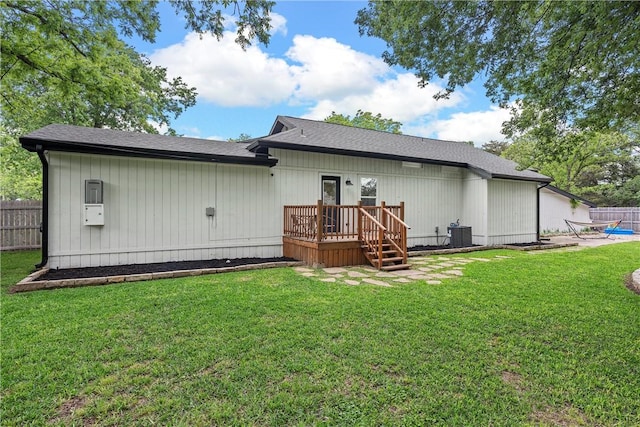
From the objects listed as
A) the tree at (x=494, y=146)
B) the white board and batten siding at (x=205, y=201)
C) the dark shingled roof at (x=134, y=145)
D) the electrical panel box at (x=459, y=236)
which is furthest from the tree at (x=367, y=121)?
the dark shingled roof at (x=134, y=145)

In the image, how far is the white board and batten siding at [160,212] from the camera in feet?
19.3

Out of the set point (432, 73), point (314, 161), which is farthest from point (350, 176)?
point (432, 73)

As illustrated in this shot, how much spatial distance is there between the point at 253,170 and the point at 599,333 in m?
6.56

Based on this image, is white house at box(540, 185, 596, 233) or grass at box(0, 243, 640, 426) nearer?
grass at box(0, 243, 640, 426)

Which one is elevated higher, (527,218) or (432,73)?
(432,73)

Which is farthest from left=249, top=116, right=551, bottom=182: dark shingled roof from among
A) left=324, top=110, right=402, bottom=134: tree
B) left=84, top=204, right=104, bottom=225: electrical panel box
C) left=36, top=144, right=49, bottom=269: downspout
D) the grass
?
left=324, top=110, right=402, bottom=134: tree

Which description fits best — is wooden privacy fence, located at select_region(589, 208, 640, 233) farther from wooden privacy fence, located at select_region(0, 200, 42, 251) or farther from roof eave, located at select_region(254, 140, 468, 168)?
wooden privacy fence, located at select_region(0, 200, 42, 251)

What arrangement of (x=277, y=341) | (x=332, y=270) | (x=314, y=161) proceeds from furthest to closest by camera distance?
(x=314, y=161), (x=332, y=270), (x=277, y=341)

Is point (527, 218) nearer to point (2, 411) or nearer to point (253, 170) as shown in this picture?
point (253, 170)

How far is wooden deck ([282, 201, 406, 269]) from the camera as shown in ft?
21.3

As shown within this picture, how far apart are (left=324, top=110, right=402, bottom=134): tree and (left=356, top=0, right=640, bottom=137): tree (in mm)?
21272

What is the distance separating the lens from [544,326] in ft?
10.8

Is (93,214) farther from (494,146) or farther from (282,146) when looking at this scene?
(494,146)

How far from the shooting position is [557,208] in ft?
50.7
